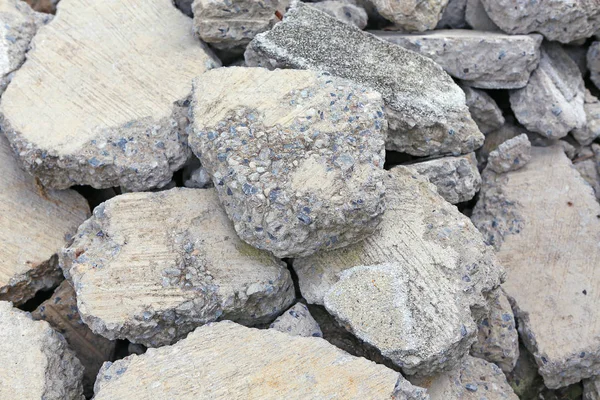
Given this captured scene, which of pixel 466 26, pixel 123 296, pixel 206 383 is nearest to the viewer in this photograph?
pixel 206 383

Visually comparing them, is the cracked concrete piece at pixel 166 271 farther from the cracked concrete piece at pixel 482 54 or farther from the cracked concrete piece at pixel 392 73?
the cracked concrete piece at pixel 482 54

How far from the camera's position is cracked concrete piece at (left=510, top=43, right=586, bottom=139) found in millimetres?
2213

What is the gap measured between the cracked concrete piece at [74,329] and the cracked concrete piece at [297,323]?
626mm

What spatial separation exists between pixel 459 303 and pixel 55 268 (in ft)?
4.24

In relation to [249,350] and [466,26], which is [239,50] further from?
[249,350]

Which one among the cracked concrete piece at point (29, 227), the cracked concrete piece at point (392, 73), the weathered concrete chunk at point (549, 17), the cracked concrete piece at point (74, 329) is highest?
the weathered concrete chunk at point (549, 17)

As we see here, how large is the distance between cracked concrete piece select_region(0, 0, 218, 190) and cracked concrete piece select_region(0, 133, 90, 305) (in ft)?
0.46

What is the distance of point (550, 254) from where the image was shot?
2.11 metres

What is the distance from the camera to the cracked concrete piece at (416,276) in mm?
1657

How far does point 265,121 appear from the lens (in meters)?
1.78

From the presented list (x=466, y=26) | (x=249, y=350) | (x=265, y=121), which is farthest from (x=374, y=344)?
(x=466, y=26)

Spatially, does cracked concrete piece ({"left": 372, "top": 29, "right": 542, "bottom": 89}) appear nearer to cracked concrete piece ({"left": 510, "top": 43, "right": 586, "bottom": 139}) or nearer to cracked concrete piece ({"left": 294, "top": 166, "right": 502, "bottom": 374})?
cracked concrete piece ({"left": 510, "top": 43, "right": 586, "bottom": 139})

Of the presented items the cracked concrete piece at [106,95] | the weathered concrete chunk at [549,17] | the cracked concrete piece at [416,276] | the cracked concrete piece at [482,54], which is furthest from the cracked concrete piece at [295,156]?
the weathered concrete chunk at [549,17]

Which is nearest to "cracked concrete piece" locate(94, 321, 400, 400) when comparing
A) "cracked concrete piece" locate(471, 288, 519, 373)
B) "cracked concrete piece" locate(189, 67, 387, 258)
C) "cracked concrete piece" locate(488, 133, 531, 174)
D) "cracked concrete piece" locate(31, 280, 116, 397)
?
"cracked concrete piece" locate(189, 67, 387, 258)
